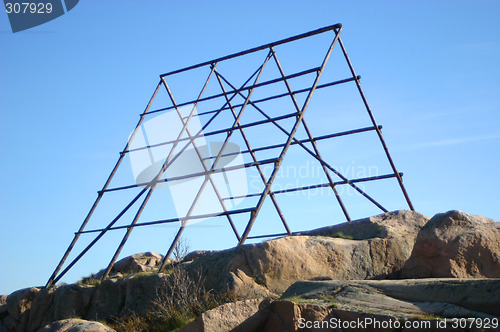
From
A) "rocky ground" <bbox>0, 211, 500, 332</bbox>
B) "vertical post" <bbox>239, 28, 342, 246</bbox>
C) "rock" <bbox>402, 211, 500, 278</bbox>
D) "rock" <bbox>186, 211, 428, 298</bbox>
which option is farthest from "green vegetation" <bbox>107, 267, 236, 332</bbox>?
"rock" <bbox>402, 211, 500, 278</bbox>

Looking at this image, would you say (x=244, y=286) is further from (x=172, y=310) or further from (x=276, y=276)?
(x=172, y=310)

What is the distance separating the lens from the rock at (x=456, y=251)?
9680 millimetres

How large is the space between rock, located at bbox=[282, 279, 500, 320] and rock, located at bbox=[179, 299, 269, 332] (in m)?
0.52

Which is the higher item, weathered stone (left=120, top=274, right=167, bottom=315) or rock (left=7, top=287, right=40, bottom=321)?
rock (left=7, top=287, right=40, bottom=321)

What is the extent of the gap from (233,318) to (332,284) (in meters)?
1.51

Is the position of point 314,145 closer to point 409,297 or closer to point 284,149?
point 284,149

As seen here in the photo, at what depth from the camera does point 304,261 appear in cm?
1030

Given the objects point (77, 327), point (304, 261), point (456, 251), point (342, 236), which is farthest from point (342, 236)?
point (77, 327)

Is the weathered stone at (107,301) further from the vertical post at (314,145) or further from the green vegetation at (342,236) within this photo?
the vertical post at (314,145)

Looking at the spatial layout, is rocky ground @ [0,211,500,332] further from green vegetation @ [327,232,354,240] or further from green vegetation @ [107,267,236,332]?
green vegetation @ [107,267,236,332]

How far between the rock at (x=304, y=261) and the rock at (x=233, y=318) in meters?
1.58

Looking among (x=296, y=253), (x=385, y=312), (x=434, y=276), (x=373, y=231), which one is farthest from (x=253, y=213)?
(x=385, y=312)

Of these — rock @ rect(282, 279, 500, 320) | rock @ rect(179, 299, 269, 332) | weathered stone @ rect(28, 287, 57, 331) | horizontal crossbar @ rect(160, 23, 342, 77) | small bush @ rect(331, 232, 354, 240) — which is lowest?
rock @ rect(282, 279, 500, 320)

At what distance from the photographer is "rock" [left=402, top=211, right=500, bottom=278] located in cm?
968
